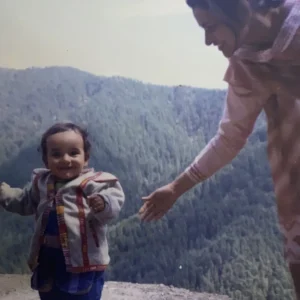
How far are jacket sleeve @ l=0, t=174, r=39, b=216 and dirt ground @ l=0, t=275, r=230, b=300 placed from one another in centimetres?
50

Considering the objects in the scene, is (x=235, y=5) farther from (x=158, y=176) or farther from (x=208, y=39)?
(x=158, y=176)

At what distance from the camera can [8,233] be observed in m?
2.13

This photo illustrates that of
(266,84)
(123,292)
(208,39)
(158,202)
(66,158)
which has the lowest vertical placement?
(123,292)

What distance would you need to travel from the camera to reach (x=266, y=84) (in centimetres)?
158

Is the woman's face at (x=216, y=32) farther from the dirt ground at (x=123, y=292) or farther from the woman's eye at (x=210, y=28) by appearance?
the dirt ground at (x=123, y=292)

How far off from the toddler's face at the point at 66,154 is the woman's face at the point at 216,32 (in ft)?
1.53

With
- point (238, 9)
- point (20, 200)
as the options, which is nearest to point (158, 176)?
point (20, 200)

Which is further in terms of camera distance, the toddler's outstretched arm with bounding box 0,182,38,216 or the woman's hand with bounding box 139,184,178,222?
the woman's hand with bounding box 139,184,178,222

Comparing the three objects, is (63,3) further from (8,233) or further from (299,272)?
(299,272)

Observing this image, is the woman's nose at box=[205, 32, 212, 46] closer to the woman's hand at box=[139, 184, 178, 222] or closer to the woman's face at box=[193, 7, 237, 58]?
the woman's face at box=[193, 7, 237, 58]

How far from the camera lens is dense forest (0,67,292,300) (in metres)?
1.84

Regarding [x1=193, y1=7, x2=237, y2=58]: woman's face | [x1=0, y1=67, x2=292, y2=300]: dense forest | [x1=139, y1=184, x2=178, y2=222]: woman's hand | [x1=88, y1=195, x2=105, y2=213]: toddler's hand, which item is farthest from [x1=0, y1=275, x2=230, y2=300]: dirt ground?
[x1=193, y1=7, x2=237, y2=58]: woman's face

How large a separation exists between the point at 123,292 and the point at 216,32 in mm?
920

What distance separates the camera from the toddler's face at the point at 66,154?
5.28 feet
